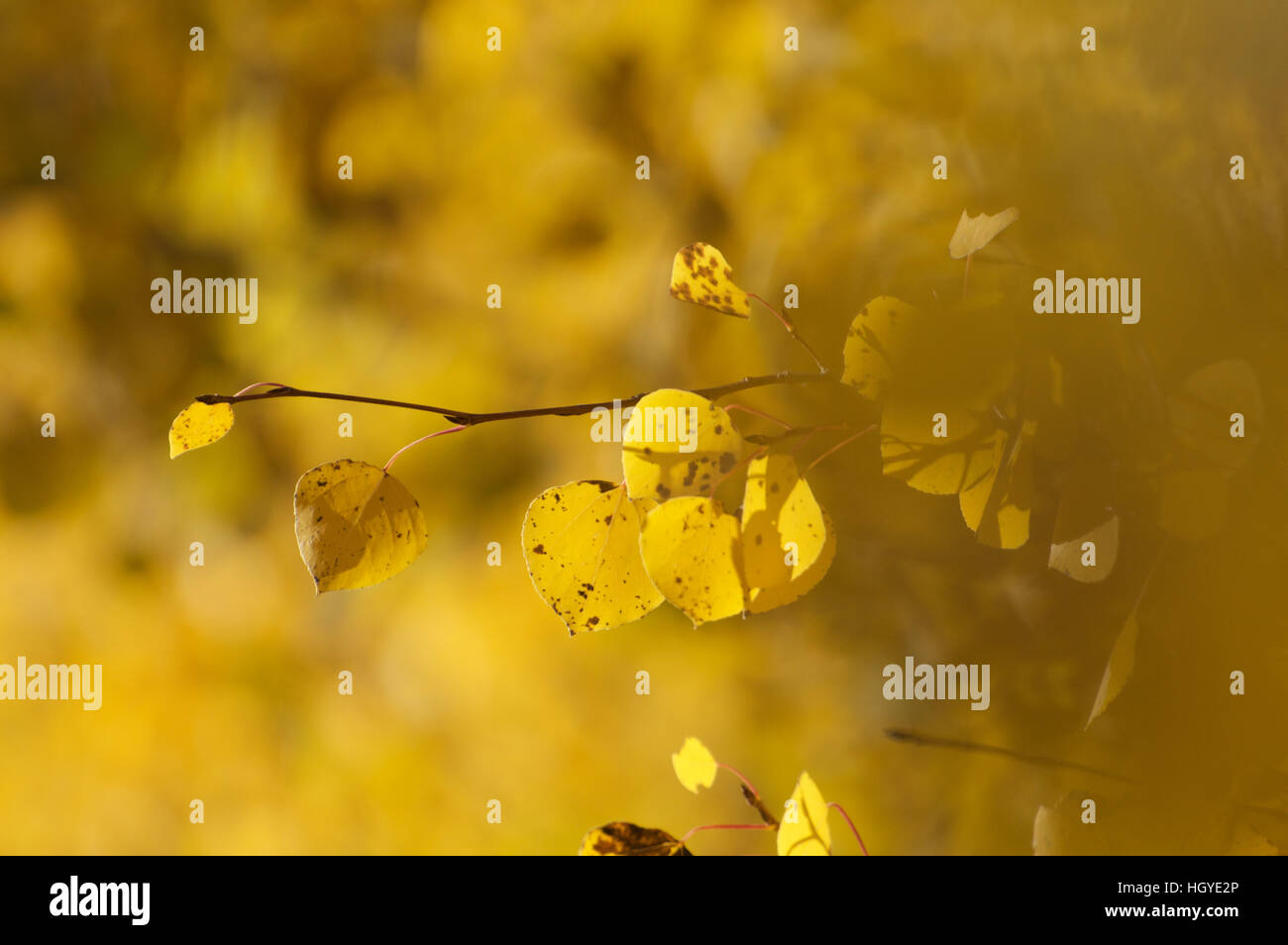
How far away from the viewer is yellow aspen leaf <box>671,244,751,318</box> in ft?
1.50

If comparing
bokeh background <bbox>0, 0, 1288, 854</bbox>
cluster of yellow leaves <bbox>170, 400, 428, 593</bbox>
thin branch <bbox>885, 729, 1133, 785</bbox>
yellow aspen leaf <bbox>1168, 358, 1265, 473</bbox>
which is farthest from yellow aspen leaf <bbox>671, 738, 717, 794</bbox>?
yellow aspen leaf <bbox>1168, 358, 1265, 473</bbox>

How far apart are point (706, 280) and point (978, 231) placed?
0.16 metres

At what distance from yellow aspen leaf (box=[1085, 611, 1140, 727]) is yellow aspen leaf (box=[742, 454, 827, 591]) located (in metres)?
0.22

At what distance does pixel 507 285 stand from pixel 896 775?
15.8 inches

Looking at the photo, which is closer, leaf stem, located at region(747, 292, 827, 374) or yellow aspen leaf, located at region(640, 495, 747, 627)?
yellow aspen leaf, located at region(640, 495, 747, 627)

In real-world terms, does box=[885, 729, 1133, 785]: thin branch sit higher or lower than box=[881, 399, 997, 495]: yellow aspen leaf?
lower

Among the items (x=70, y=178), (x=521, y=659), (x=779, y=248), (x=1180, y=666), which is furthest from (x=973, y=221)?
(x=70, y=178)

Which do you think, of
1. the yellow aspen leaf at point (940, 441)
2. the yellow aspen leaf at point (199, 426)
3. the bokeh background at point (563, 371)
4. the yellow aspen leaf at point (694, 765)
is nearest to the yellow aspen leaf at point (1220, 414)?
the bokeh background at point (563, 371)

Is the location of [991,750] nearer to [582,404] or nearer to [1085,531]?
[1085,531]

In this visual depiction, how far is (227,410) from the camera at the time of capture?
49 centimetres

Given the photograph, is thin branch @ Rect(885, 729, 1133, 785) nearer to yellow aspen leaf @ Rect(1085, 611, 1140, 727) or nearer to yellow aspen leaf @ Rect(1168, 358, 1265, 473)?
yellow aspen leaf @ Rect(1085, 611, 1140, 727)

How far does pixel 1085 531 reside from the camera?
47cm
